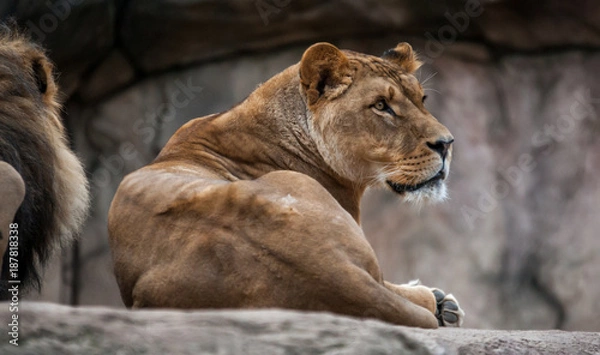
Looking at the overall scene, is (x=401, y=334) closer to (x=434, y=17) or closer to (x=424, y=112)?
(x=424, y=112)

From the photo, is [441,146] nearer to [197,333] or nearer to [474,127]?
[197,333]

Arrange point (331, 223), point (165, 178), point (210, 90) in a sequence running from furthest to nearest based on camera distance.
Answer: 1. point (210, 90)
2. point (165, 178)
3. point (331, 223)

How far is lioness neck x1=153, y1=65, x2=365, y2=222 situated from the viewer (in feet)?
15.9

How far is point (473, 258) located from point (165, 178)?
5.48 metres

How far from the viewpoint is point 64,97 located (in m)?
9.11

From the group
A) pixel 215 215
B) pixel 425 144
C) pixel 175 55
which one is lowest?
pixel 215 215

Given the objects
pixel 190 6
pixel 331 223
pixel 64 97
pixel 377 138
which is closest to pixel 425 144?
pixel 377 138

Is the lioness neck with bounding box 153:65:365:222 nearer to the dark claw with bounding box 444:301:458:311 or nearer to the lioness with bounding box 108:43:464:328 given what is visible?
the lioness with bounding box 108:43:464:328
